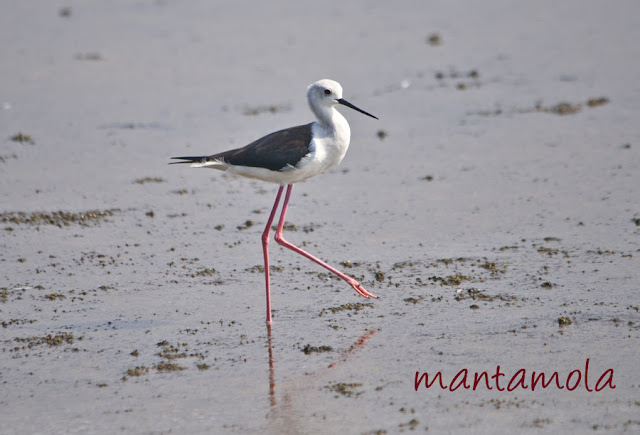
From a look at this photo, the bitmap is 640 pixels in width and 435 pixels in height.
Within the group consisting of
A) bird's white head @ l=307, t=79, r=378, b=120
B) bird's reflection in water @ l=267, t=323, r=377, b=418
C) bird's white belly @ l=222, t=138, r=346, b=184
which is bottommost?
bird's reflection in water @ l=267, t=323, r=377, b=418

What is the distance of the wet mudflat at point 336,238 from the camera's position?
4.98 m

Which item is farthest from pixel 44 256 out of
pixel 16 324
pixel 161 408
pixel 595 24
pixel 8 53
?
pixel 595 24

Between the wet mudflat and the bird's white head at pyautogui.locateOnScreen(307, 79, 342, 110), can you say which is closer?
the wet mudflat

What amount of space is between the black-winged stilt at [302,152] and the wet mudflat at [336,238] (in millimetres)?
700

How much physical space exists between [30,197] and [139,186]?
961 millimetres

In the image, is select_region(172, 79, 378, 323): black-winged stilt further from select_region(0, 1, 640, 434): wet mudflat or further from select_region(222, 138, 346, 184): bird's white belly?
select_region(0, 1, 640, 434): wet mudflat

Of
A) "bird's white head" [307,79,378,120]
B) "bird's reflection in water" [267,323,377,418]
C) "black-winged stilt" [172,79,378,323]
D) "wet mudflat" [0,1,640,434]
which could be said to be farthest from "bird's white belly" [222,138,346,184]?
"bird's reflection in water" [267,323,377,418]

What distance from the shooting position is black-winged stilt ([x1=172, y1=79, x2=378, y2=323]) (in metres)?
6.36

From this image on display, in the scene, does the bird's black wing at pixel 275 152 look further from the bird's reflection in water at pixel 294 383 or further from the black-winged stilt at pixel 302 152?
the bird's reflection in water at pixel 294 383

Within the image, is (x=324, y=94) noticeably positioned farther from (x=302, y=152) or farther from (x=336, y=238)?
(x=336, y=238)

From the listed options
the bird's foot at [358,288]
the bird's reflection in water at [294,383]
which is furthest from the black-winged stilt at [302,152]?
the bird's reflection in water at [294,383]

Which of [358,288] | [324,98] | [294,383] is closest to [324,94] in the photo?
[324,98]

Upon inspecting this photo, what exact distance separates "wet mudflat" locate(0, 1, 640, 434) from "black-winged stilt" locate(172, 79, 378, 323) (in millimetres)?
700

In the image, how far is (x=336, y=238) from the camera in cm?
748
